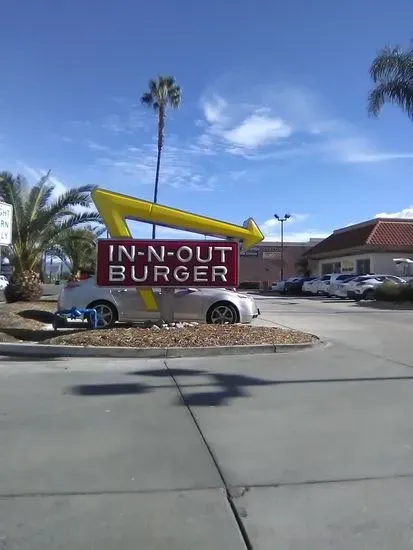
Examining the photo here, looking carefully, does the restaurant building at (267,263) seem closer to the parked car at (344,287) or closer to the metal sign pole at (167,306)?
the parked car at (344,287)

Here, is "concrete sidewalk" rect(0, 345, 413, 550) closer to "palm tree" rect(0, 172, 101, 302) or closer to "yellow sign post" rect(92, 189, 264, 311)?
"yellow sign post" rect(92, 189, 264, 311)

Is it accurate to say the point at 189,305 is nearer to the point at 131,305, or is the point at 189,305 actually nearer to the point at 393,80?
the point at 131,305

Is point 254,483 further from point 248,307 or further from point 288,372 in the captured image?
point 248,307

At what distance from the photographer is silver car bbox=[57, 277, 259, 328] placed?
15.3 m

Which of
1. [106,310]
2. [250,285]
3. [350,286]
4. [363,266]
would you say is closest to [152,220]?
[106,310]

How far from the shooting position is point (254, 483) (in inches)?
187

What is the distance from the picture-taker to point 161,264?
46.5ft

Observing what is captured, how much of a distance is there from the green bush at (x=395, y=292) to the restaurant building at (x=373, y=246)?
1680 cm

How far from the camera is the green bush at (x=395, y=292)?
31.5 m

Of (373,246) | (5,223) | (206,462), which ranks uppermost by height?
(373,246)

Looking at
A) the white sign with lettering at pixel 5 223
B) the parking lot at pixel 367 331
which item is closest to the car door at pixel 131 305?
the white sign with lettering at pixel 5 223

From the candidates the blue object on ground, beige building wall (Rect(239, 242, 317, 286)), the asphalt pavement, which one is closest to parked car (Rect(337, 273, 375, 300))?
the blue object on ground

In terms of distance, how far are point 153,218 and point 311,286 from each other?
3436 cm

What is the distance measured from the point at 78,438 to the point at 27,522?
1904 millimetres
